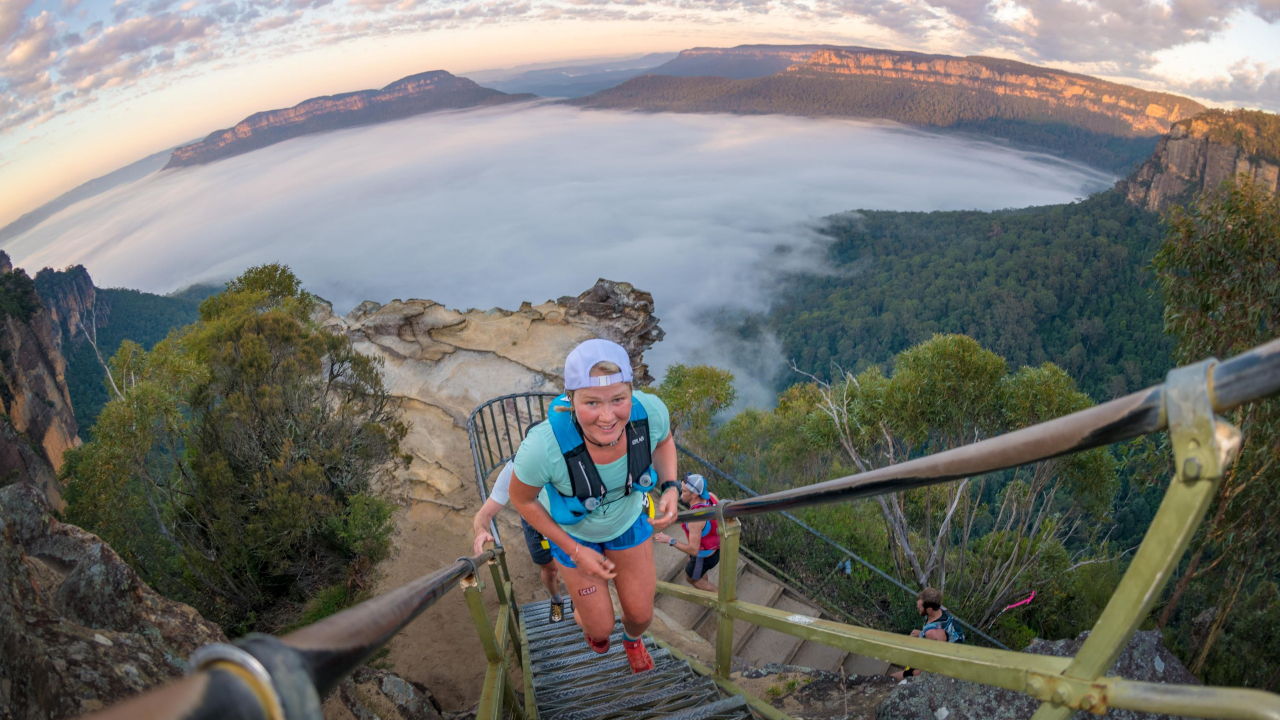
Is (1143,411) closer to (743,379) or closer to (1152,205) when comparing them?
(1152,205)

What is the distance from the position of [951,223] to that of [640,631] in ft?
406

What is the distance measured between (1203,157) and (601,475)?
84264mm

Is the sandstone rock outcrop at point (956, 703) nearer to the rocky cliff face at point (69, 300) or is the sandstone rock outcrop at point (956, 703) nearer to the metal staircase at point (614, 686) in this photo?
the metal staircase at point (614, 686)

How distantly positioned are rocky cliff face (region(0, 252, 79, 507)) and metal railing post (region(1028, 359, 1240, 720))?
32312 mm

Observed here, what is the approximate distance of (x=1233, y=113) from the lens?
60.2m

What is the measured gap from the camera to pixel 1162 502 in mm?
982

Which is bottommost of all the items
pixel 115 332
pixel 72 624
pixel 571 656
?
pixel 115 332

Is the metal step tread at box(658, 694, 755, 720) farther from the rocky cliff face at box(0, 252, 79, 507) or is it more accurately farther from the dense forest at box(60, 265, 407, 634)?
the rocky cliff face at box(0, 252, 79, 507)

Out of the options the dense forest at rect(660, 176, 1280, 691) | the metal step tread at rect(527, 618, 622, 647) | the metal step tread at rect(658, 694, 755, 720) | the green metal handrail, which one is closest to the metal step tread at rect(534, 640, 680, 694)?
the metal step tread at rect(527, 618, 622, 647)

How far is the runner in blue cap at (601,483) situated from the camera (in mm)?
3102

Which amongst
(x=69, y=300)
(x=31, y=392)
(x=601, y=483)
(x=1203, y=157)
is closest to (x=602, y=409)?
(x=601, y=483)

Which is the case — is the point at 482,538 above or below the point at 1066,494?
above

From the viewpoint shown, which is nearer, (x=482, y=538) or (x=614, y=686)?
(x=614, y=686)

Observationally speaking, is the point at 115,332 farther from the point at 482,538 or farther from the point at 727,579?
the point at 727,579
